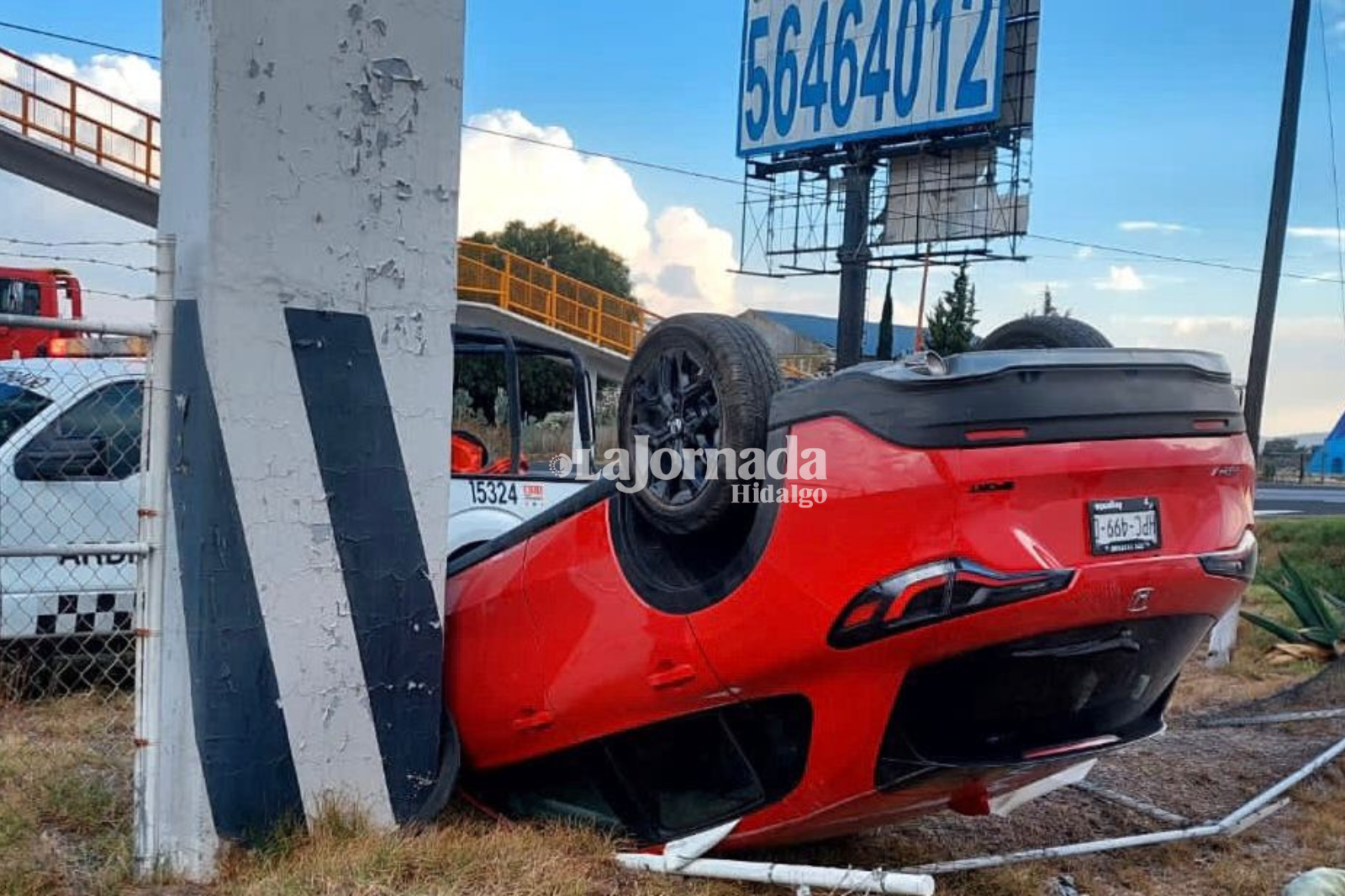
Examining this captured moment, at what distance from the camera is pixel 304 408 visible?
3.70 m

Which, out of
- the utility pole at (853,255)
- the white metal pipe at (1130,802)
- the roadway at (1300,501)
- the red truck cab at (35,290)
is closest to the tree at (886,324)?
the utility pole at (853,255)

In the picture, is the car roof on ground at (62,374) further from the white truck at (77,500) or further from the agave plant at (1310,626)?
the agave plant at (1310,626)

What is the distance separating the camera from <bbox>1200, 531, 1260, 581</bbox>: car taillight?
324cm

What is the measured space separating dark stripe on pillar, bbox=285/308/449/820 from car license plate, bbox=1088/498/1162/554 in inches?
81.9

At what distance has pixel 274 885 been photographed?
3244mm

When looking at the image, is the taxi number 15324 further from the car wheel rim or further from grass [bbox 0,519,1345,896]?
the car wheel rim

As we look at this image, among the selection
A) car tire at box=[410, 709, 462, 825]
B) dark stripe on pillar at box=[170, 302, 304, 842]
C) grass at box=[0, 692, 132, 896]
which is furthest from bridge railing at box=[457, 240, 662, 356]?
dark stripe on pillar at box=[170, 302, 304, 842]

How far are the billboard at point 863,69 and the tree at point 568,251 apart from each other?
2649 centimetres

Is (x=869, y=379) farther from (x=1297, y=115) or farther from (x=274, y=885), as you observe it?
(x=1297, y=115)

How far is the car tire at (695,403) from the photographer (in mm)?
3334

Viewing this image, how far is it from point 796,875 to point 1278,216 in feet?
32.0

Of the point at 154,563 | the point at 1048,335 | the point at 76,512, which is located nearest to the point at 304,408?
the point at 154,563

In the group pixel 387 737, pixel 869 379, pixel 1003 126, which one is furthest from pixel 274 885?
pixel 1003 126

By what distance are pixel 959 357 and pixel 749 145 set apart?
22.9 m
